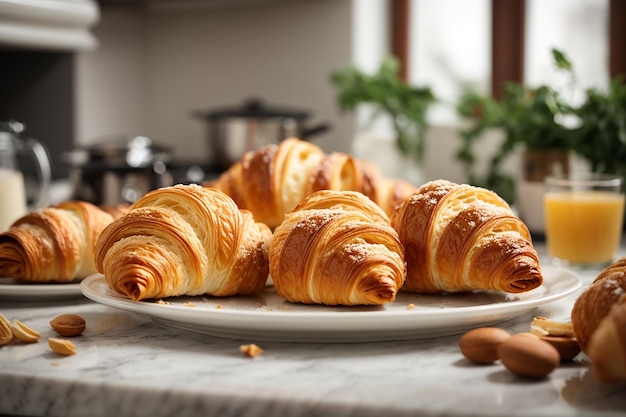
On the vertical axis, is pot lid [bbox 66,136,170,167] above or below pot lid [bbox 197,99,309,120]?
below

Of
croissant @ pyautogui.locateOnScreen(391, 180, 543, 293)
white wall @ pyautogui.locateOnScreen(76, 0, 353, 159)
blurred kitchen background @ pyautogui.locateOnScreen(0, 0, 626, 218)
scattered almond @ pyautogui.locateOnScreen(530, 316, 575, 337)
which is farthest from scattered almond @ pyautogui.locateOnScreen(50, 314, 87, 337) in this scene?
white wall @ pyautogui.locateOnScreen(76, 0, 353, 159)

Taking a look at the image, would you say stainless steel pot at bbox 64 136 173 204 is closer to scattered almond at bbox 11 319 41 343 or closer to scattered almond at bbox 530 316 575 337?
scattered almond at bbox 11 319 41 343

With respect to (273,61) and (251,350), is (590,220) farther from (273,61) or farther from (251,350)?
(273,61)

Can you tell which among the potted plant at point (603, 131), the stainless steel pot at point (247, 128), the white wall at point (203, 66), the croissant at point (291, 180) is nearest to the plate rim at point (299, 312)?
the croissant at point (291, 180)

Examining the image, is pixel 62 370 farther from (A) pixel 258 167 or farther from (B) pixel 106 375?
(A) pixel 258 167

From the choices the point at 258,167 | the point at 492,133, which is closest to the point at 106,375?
the point at 258,167

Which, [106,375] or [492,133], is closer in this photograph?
[106,375]
